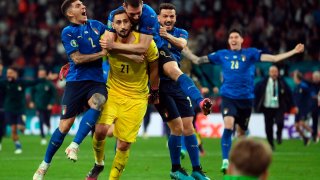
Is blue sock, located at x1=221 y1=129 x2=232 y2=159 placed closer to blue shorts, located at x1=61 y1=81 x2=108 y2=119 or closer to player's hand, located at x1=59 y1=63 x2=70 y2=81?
blue shorts, located at x1=61 y1=81 x2=108 y2=119

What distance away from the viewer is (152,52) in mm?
11727

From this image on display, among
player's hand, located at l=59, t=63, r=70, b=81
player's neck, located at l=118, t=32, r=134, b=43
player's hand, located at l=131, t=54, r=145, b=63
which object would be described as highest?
player's neck, located at l=118, t=32, r=134, b=43

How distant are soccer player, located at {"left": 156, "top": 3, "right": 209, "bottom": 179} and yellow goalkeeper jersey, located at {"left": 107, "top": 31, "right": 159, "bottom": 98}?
764mm

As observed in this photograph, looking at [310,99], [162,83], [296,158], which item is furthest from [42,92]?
[162,83]

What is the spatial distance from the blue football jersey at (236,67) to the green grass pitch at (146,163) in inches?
59.2

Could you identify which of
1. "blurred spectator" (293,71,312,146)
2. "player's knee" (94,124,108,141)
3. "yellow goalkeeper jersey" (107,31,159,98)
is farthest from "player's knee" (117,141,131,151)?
"blurred spectator" (293,71,312,146)

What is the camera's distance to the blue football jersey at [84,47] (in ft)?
41.4

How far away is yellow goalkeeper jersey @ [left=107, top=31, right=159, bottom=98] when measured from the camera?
37.8 ft

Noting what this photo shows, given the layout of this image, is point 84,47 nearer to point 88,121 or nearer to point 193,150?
point 88,121

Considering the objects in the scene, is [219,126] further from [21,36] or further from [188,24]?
[21,36]

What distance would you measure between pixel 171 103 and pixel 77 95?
4.79 feet

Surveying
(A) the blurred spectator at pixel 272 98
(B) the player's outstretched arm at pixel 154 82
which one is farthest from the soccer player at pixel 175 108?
(A) the blurred spectator at pixel 272 98

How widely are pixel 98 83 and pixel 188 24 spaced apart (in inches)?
889

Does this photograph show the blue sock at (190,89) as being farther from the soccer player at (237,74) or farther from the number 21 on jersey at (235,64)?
the number 21 on jersey at (235,64)
